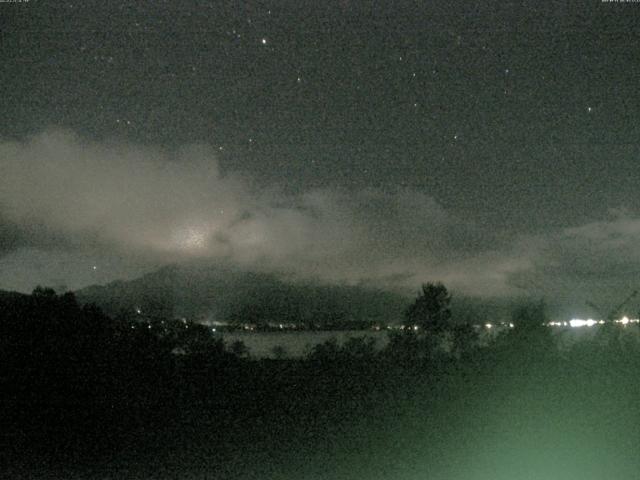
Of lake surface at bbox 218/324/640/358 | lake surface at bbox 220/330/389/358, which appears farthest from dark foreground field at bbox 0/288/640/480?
lake surface at bbox 220/330/389/358

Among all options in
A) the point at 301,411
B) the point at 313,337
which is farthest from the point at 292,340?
the point at 301,411

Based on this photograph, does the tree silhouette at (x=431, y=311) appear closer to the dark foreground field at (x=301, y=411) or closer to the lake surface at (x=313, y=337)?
the lake surface at (x=313, y=337)

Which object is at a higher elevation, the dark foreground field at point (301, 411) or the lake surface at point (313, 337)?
the lake surface at point (313, 337)

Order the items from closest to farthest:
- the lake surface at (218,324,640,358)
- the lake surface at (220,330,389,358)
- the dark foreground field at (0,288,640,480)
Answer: the dark foreground field at (0,288,640,480) → the lake surface at (218,324,640,358) → the lake surface at (220,330,389,358)

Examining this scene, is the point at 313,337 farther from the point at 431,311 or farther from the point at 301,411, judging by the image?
the point at 301,411

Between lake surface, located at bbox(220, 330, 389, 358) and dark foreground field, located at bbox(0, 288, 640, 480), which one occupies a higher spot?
lake surface, located at bbox(220, 330, 389, 358)

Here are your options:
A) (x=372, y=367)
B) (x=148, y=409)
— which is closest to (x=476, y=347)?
(x=372, y=367)

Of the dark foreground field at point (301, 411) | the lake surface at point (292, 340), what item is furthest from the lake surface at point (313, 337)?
the dark foreground field at point (301, 411)

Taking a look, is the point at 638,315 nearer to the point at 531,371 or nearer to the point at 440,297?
the point at 531,371

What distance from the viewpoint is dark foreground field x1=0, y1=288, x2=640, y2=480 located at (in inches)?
385

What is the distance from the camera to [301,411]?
1191 centimetres

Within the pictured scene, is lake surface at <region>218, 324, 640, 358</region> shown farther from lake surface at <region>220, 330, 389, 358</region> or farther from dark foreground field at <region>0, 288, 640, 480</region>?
dark foreground field at <region>0, 288, 640, 480</region>

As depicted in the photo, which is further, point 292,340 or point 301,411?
point 292,340

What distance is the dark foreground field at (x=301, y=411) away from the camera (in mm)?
9789
